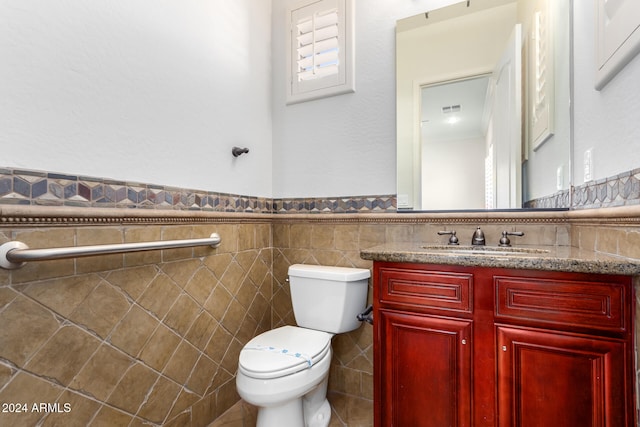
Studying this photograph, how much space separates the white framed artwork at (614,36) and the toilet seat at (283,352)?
1.47 meters

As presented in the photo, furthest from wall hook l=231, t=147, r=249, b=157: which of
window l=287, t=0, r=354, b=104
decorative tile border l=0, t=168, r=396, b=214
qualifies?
window l=287, t=0, r=354, b=104

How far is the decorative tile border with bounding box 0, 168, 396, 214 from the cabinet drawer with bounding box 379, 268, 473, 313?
59cm

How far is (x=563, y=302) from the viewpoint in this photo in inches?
38.4

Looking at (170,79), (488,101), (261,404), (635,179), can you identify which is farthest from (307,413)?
(488,101)

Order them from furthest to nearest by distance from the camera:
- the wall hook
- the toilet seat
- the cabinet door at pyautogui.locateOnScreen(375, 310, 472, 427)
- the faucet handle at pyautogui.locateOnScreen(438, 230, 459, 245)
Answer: the wall hook, the faucet handle at pyautogui.locateOnScreen(438, 230, 459, 245), the toilet seat, the cabinet door at pyautogui.locateOnScreen(375, 310, 472, 427)

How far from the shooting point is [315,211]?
6.27 ft

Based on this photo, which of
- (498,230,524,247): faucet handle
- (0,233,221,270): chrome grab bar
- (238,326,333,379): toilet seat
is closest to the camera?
(0,233,221,270): chrome grab bar

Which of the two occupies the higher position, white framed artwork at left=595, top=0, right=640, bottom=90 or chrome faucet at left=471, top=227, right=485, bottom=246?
white framed artwork at left=595, top=0, right=640, bottom=90

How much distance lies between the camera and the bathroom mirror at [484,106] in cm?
146

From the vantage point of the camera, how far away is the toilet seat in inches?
47.6

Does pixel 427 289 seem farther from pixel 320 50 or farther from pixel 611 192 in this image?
pixel 320 50

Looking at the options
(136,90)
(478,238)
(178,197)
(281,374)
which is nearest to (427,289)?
(478,238)

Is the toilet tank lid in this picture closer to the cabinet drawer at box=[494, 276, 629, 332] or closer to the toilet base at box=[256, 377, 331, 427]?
the toilet base at box=[256, 377, 331, 427]

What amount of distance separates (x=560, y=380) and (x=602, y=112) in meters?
0.94
